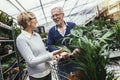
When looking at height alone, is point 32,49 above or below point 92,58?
above

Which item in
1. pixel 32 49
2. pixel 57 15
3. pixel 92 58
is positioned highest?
pixel 57 15

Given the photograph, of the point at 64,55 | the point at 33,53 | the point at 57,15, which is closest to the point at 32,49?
the point at 33,53

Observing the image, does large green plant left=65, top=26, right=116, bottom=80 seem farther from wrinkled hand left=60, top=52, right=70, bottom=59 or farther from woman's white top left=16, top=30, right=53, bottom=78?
woman's white top left=16, top=30, right=53, bottom=78

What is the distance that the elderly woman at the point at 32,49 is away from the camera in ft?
8.61

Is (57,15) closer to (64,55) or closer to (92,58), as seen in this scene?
(64,55)

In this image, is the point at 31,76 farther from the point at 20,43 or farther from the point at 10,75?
the point at 10,75

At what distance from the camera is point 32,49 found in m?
2.78

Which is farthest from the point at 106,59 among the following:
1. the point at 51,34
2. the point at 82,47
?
the point at 51,34

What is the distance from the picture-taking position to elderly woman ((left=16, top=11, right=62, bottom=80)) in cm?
262

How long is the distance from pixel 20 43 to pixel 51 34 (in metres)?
0.89

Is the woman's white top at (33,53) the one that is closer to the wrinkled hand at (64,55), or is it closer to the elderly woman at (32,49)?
the elderly woman at (32,49)

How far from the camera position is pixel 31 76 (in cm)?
287

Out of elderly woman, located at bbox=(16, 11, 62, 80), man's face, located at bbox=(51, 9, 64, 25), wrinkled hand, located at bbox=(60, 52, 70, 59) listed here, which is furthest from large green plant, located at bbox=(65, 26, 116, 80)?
man's face, located at bbox=(51, 9, 64, 25)

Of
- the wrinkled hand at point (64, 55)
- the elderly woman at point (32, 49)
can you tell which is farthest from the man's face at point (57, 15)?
the wrinkled hand at point (64, 55)
